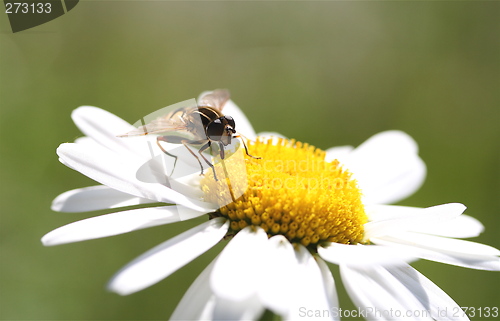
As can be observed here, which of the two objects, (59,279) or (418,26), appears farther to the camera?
(418,26)

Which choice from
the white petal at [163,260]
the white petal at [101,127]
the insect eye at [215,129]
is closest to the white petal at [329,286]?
the white petal at [163,260]

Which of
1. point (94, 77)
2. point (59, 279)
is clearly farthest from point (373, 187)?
point (94, 77)

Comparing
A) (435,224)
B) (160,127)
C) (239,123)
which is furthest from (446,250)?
(239,123)

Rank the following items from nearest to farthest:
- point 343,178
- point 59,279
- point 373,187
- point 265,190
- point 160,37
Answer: point 265,190 < point 343,178 < point 373,187 < point 59,279 < point 160,37

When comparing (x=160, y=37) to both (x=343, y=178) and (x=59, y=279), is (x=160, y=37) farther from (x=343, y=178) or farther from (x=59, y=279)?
(x=343, y=178)

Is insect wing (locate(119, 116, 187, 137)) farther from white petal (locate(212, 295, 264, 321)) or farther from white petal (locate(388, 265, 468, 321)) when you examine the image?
white petal (locate(388, 265, 468, 321))

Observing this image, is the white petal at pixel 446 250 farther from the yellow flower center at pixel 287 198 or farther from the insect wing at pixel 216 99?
the insect wing at pixel 216 99
